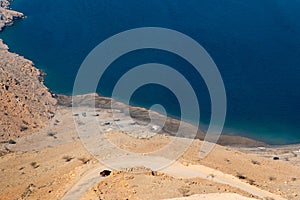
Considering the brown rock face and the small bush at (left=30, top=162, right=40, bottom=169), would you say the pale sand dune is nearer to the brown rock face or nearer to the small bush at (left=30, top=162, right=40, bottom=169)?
the small bush at (left=30, top=162, right=40, bottom=169)

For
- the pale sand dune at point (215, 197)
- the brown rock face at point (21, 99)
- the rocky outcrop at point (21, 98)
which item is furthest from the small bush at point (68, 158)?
the brown rock face at point (21, 99)

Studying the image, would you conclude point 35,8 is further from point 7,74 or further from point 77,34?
point 7,74

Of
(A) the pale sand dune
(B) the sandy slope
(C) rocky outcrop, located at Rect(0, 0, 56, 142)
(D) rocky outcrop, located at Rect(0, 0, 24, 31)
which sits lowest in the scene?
(A) the pale sand dune

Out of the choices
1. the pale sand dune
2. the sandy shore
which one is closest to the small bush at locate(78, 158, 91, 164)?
the sandy shore

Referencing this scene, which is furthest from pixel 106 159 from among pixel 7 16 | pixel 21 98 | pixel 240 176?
pixel 7 16

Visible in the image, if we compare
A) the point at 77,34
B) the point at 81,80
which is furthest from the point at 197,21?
the point at 81,80

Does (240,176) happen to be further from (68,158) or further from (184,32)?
(184,32)

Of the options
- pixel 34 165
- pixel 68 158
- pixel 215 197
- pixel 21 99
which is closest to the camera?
pixel 215 197

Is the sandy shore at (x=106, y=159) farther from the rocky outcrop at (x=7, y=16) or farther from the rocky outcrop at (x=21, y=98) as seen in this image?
the rocky outcrop at (x=7, y=16)
